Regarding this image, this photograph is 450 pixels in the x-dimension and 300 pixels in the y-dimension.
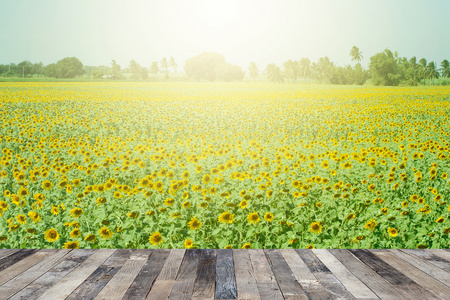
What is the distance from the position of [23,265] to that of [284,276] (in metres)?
1.57

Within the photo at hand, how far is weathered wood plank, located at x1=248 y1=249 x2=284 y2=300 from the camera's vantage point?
2.04 metres

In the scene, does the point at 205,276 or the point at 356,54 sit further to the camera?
the point at 356,54

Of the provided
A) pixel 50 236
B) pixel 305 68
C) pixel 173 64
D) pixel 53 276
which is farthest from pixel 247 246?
pixel 305 68

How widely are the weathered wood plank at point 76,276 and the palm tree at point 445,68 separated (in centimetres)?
665

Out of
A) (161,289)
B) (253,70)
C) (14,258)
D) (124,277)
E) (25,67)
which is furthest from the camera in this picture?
(253,70)

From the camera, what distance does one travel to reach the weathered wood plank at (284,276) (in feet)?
6.72

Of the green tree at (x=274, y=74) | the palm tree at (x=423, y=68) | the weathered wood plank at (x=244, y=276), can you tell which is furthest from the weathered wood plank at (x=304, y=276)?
the palm tree at (x=423, y=68)

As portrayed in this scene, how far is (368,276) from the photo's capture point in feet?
7.48

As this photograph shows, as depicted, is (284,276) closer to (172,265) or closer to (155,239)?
(172,265)

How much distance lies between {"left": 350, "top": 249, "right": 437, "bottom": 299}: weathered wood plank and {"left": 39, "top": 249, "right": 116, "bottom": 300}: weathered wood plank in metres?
1.64

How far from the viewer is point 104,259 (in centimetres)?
254

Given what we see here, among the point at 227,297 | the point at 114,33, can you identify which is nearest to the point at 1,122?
the point at 114,33

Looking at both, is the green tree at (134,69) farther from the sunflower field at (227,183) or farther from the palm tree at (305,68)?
the palm tree at (305,68)

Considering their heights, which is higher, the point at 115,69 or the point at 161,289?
the point at 115,69
